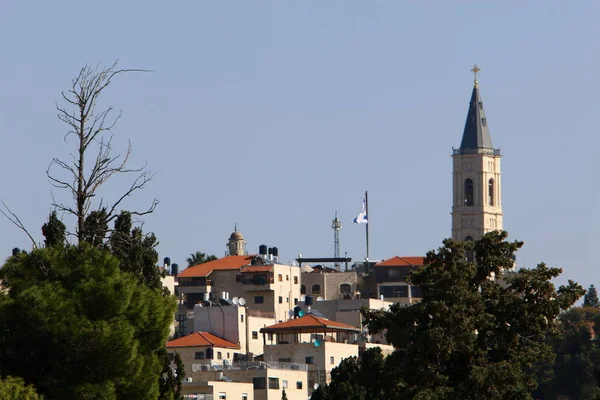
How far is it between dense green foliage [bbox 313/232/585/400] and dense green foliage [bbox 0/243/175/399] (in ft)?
36.2

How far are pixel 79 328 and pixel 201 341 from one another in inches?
3302

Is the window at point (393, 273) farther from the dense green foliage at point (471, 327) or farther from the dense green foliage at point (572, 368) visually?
the dense green foliage at point (471, 327)

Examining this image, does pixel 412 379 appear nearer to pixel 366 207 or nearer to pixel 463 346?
pixel 463 346

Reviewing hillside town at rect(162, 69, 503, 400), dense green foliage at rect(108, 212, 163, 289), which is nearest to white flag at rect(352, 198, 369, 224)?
hillside town at rect(162, 69, 503, 400)

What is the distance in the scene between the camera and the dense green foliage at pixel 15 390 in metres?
34.7

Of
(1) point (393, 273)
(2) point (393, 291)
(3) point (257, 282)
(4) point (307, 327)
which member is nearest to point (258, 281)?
(3) point (257, 282)

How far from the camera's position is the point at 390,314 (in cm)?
4953

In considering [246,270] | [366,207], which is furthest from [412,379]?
[366,207]

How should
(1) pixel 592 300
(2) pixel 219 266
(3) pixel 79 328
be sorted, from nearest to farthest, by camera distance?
(3) pixel 79 328, (2) pixel 219 266, (1) pixel 592 300

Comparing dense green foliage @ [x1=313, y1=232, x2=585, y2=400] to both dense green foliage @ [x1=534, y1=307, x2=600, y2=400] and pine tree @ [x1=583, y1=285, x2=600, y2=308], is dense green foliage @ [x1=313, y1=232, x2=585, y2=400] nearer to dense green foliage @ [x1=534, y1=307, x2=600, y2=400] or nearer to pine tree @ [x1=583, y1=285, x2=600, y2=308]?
dense green foliage @ [x1=534, y1=307, x2=600, y2=400]

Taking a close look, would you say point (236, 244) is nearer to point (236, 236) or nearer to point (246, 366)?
point (236, 236)

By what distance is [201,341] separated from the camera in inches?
4729

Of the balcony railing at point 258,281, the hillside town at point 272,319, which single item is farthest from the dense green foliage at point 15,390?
the balcony railing at point 258,281

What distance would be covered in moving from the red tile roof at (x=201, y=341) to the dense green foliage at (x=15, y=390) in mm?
82049
